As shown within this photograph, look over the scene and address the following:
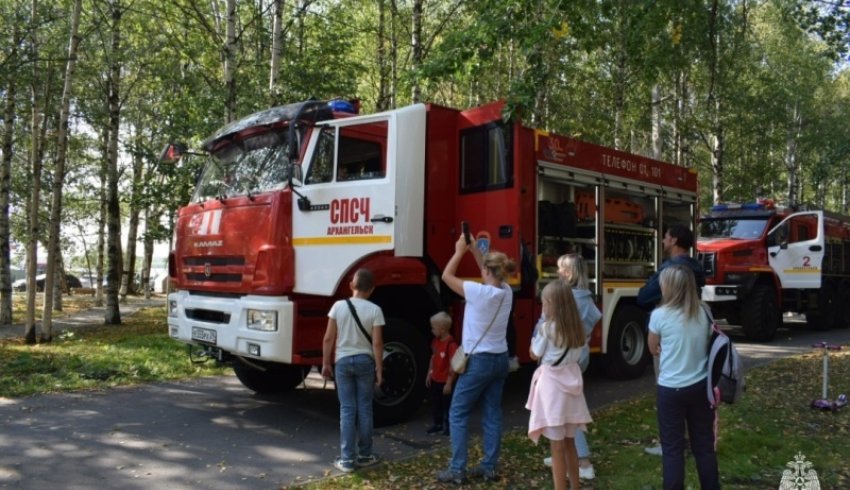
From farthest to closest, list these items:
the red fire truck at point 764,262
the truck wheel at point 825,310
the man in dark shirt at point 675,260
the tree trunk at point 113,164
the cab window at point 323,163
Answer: the truck wheel at point 825,310 < the tree trunk at point 113,164 < the red fire truck at point 764,262 < the cab window at point 323,163 < the man in dark shirt at point 675,260

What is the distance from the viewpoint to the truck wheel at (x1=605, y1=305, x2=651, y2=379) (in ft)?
28.5

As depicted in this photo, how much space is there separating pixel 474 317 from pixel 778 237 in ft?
38.1

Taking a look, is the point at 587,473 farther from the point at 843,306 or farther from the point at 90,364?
the point at 843,306

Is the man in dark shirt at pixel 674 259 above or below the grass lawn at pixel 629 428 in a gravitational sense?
above

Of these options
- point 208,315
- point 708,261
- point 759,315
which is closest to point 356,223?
point 208,315

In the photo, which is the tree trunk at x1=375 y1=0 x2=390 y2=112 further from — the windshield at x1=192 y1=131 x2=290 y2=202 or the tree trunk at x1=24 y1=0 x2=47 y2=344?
the windshield at x1=192 y1=131 x2=290 y2=202

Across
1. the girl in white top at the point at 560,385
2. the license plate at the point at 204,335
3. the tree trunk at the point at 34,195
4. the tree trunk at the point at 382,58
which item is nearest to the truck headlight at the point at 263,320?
the license plate at the point at 204,335

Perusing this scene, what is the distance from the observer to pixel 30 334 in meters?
12.5

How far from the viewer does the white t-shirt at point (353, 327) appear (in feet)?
16.6

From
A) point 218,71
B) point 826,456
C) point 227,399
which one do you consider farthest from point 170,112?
point 826,456

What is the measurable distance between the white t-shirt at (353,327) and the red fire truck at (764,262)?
992 cm

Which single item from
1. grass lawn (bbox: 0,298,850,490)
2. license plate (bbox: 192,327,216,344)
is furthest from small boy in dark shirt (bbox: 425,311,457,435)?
license plate (bbox: 192,327,216,344)

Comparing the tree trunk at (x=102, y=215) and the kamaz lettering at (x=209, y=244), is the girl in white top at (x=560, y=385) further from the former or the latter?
the tree trunk at (x=102, y=215)

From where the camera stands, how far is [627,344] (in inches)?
357
